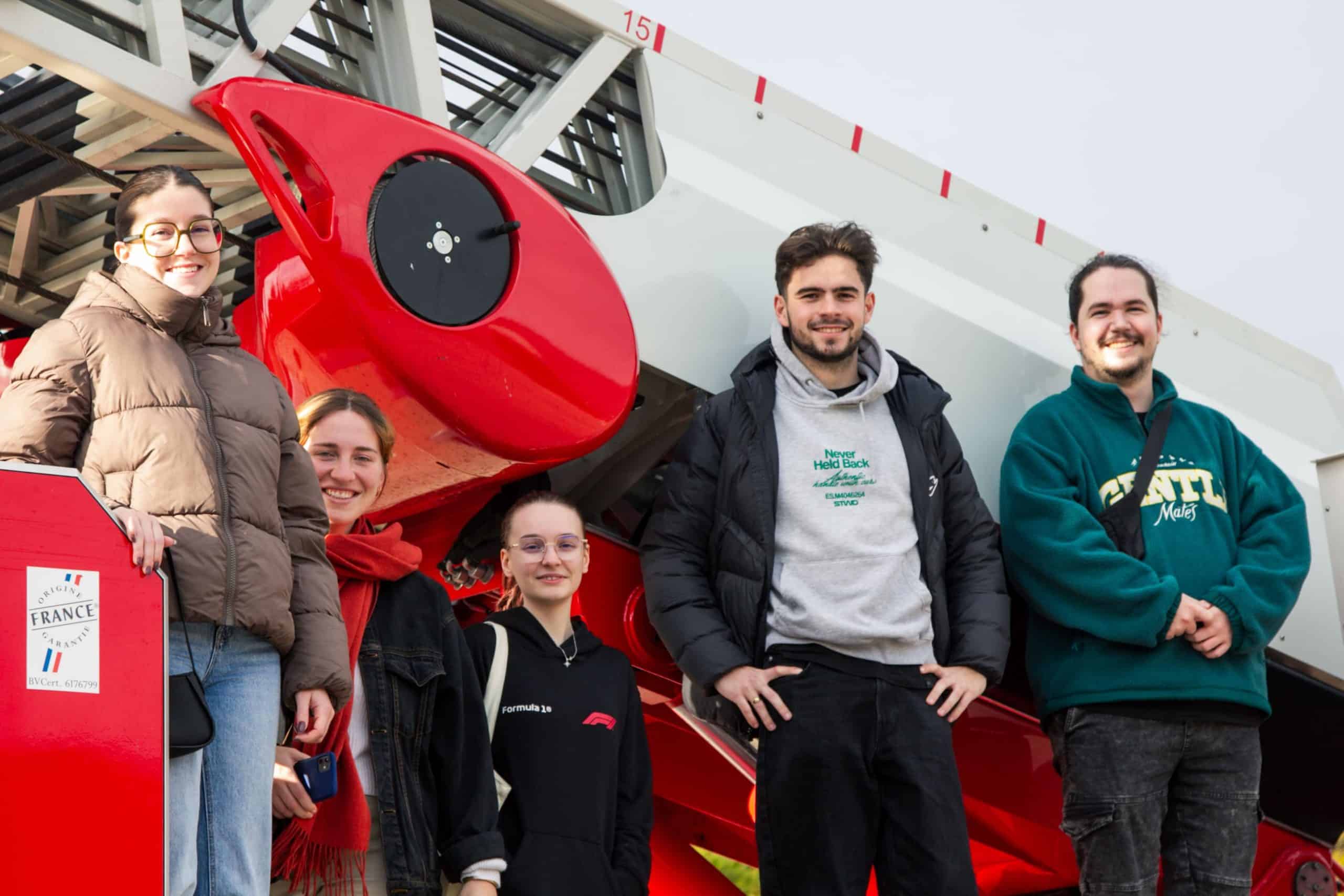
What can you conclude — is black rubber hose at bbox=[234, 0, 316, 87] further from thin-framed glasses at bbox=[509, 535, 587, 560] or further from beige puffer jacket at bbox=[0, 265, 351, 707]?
thin-framed glasses at bbox=[509, 535, 587, 560]

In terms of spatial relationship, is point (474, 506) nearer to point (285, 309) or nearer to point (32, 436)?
point (285, 309)

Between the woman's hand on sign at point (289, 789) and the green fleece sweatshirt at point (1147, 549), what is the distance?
1902 millimetres

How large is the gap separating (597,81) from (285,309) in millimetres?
1007

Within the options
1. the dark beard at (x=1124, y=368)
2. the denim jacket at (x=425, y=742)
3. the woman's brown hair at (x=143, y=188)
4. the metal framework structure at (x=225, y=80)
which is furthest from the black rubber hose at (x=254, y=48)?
the dark beard at (x=1124, y=368)

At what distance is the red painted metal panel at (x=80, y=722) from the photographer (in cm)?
222

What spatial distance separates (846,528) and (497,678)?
88cm

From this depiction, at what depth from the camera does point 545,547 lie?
352 cm

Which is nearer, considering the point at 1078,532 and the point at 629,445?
the point at 1078,532

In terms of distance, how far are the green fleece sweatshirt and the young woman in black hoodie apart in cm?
109

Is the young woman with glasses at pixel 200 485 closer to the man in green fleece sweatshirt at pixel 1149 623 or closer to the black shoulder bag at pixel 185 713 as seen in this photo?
the black shoulder bag at pixel 185 713

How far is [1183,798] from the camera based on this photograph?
3.82 m

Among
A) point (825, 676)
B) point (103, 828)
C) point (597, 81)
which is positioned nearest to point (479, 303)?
point (597, 81)

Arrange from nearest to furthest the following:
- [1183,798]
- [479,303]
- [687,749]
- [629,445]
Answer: [479,303] → [1183,798] → [629,445] → [687,749]

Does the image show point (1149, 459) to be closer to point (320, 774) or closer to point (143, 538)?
point (320, 774)
